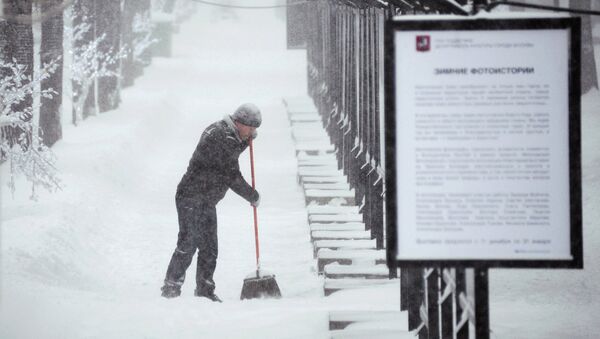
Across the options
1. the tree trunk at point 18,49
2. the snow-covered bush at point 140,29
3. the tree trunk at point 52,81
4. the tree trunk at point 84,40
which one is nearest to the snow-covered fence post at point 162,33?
the snow-covered bush at point 140,29

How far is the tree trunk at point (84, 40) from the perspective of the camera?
76.9 feet

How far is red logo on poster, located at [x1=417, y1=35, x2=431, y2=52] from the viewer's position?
5164 mm

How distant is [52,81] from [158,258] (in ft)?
24.2

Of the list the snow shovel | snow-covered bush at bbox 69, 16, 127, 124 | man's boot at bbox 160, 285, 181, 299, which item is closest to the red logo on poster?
the snow shovel

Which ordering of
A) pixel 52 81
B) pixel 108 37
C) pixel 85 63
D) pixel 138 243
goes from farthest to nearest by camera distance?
1. pixel 108 37
2. pixel 85 63
3. pixel 52 81
4. pixel 138 243

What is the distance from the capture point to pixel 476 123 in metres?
5.13

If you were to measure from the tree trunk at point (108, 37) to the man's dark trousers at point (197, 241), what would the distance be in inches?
649

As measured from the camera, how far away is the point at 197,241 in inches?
388

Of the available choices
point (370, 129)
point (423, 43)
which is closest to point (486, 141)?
point (423, 43)

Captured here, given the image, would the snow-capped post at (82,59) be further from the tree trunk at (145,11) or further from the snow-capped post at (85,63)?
the tree trunk at (145,11)

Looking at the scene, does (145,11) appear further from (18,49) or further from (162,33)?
→ (18,49)

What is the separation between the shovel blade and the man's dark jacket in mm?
→ 739

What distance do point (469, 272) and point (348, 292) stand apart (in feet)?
12.2

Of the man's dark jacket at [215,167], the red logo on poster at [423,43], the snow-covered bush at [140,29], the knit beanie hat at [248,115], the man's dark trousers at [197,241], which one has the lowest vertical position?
the man's dark trousers at [197,241]
